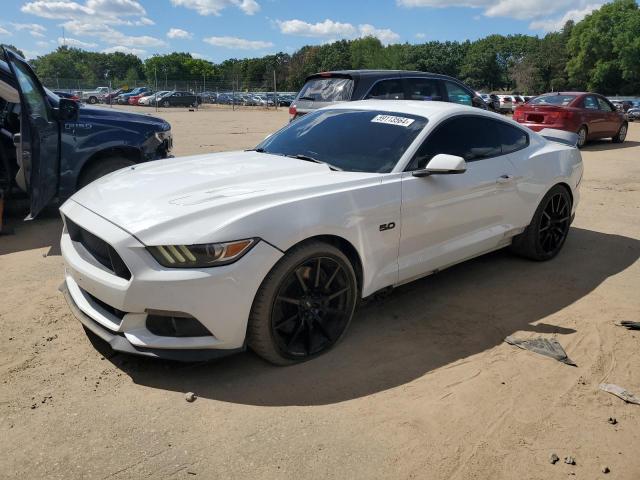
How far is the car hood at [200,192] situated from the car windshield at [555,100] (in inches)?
484

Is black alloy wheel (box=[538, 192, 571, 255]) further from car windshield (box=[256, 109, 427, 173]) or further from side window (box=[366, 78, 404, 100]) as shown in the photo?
side window (box=[366, 78, 404, 100])

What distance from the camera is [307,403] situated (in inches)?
116

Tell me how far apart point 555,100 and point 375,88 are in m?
7.61

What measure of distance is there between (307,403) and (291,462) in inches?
18.8

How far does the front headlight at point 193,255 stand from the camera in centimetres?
284

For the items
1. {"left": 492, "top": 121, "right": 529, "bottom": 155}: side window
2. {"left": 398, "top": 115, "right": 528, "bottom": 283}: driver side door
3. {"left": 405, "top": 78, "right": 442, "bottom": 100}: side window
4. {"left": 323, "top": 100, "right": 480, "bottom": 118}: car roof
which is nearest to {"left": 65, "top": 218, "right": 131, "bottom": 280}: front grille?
{"left": 398, "top": 115, "right": 528, "bottom": 283}: driver side door

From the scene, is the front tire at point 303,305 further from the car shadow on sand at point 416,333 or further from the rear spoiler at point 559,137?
the rear spoiler at point 559,137

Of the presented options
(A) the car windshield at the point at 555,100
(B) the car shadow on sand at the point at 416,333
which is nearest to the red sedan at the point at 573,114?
(A) the car windshield at the point at 555,100

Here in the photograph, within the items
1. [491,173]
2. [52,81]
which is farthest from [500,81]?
[491,173]

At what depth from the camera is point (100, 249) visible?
319cm

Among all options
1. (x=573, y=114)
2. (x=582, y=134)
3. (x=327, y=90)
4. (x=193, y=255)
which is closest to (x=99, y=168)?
(x=193, y=255)

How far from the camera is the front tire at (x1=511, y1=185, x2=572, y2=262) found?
5129 millimetres

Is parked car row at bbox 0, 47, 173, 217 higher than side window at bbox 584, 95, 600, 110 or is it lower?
lower

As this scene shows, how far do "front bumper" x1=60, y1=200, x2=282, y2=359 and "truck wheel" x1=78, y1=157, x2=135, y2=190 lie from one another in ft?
11.7
